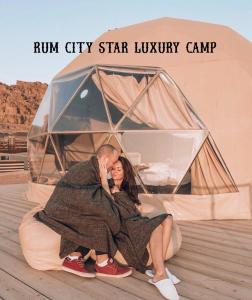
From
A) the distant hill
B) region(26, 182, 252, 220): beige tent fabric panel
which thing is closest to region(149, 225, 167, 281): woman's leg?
region(26, 182, 252, 220): beige tent fabric panel

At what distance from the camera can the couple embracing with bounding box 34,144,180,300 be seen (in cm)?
379

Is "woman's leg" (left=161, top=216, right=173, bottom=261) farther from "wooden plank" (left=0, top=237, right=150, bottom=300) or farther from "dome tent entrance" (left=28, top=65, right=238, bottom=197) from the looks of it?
"dome tent entrance" (left=28, top=65, right=238, bottom=197)

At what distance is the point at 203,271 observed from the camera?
4.11 metres

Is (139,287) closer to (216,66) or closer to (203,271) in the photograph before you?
(203,271)

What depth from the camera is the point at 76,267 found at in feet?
12.8

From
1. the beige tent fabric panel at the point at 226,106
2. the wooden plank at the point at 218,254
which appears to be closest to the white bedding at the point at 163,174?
the beige tent fabric panel at the point at 226,106

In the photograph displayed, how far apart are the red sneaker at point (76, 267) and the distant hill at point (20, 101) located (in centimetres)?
10777

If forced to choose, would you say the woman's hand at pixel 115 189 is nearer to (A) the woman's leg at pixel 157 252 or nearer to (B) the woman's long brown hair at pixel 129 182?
(B) the woman's long brown hair at pixel 129 182

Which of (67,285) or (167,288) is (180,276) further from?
(67,285)

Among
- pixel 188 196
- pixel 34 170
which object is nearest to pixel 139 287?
pixel 188 196

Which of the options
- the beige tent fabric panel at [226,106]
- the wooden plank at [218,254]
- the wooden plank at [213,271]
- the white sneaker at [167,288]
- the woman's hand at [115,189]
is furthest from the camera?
the beige tent fabric panel at [226,106]

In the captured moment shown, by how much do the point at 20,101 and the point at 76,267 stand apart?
127m

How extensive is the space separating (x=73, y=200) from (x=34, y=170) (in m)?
6.30

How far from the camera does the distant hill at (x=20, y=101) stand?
11329cm
